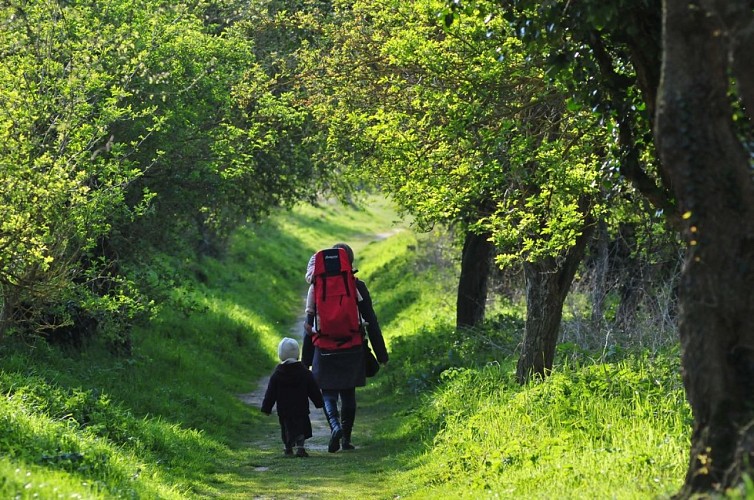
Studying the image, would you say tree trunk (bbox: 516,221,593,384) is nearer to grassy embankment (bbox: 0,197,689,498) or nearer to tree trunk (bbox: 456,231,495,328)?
grassy embankment (bbox: 0,197,689,498)

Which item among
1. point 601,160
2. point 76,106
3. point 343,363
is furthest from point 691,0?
point 343,363

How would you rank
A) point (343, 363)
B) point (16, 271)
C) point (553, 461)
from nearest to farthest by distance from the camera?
point (553, 461)
point (16, 271)
point (343, 363)

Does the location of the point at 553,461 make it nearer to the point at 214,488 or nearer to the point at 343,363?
the point at 214,488

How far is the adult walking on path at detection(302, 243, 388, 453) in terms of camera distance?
12227mm

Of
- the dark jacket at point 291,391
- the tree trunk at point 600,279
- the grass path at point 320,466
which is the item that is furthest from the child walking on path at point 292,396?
the tree trunk at point 600,279

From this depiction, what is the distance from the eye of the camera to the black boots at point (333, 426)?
1211cm

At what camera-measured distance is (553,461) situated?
8.37 metres

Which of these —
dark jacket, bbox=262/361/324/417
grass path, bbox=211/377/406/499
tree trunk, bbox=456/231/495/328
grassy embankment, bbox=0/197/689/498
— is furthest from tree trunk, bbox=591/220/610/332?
dark jacket, bbox=262/361/324/417

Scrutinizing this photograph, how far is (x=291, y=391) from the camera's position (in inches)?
479

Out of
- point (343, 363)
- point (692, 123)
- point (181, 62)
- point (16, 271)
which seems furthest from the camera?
point (181, 62)

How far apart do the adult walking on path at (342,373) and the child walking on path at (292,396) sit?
149mm

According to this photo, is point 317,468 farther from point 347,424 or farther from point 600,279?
point 600,279

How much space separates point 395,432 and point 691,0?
8838 millimetres

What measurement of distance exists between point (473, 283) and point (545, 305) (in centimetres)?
712
